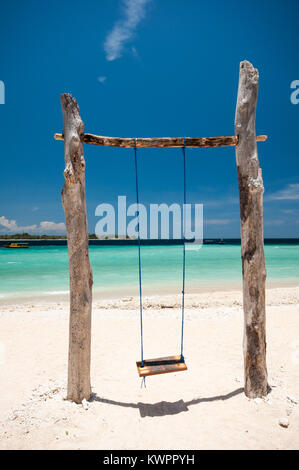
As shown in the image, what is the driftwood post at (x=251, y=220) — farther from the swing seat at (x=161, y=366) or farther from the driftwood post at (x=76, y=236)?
the driftwood post at (x=76, y=236)

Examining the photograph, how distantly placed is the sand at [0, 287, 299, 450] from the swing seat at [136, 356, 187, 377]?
20.2 inches

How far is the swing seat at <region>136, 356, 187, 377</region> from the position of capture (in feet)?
10.7

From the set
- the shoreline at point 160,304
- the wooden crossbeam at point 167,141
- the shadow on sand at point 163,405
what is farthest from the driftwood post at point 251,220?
the shoreline at point 160,304

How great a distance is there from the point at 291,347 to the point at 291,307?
364 cm

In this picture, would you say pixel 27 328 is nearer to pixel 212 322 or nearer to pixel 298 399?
pixel 212 322

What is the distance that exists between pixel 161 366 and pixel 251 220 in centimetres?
208

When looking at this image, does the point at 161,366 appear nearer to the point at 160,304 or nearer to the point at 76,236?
the point at 76,236

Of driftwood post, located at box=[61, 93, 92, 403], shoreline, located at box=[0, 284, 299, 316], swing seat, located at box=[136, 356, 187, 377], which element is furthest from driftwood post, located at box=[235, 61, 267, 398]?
shoreline, located at box=[0, 284, 299, 316]

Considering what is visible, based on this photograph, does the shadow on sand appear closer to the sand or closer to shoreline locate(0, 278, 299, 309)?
the sand

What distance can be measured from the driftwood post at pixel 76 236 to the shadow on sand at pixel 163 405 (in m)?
0.58

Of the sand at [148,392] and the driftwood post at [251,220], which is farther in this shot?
the driftwood post at [251,220]

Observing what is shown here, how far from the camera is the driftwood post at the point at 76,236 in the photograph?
320 cm

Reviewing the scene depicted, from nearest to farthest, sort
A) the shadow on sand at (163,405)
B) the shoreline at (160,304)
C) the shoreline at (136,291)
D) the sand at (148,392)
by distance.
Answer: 1. the sand at (148,392)
2. the shadow on sand at (163,405)
3. the shoreline at (160,304)
4. the shoreline at (136,291)
